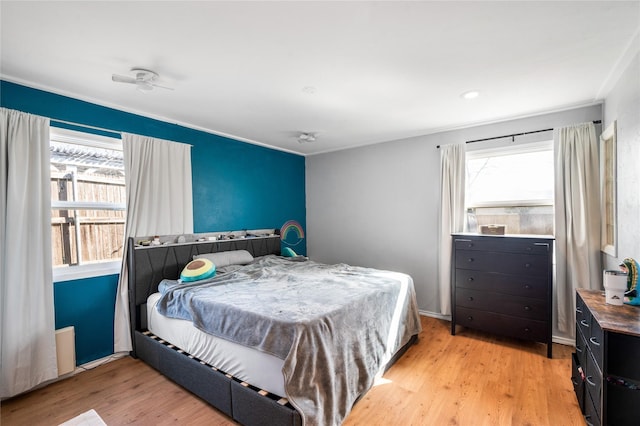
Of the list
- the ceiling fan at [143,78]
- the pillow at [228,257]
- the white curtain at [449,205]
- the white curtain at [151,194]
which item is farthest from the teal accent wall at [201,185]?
the white curtain at [449,205]

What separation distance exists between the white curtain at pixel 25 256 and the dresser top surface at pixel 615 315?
12.5ft

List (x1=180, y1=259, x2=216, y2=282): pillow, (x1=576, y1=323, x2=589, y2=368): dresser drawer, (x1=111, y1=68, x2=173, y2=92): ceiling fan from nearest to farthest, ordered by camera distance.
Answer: (x1=576, y1=323, x2=589, y2=368): dresser drawer, (x1=111, y1=68, x2=173, y2=92): ceiling fan, (x1=180, y1=259, x2=216, y2=282): pillow

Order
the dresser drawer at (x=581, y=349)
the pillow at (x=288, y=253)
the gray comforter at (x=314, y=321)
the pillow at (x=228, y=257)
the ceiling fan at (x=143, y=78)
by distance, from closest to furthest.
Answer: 1. the gray comforter at (x=314, y=321)
2. the dresser drawer at (x=581, y=349)
3. the ceiling fan at (x=143, y=78)
4. the pillow at (x=228, y=257)
5. the pillow at (x=288, y=253)

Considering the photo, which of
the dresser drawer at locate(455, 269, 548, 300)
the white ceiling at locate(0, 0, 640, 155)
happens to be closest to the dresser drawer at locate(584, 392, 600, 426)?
the dresser drawer at locate(455, 269, 548, 300)

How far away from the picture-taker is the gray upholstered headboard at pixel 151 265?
9.15ft

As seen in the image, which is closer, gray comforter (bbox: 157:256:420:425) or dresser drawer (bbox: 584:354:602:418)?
dresser drawer (bbox: 584:354:602:418)

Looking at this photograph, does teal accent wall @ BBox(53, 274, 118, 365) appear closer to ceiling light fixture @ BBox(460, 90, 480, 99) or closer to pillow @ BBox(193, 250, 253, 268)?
pillow @ BBox(193, 250, 253, 268)

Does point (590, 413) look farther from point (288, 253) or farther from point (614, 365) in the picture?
point (288, 253)

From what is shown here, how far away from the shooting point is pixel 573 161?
2.88 m

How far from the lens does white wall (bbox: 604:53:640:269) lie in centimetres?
184

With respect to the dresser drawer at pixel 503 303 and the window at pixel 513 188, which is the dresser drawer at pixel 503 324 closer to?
the dresser drawer at pixel 503 303

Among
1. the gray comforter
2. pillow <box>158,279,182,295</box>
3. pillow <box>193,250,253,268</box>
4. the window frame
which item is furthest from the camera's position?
pillow <box>193,250,253,268</box>

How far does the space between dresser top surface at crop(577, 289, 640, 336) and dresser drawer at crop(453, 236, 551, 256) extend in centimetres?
88

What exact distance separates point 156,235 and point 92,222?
0.57 metres
